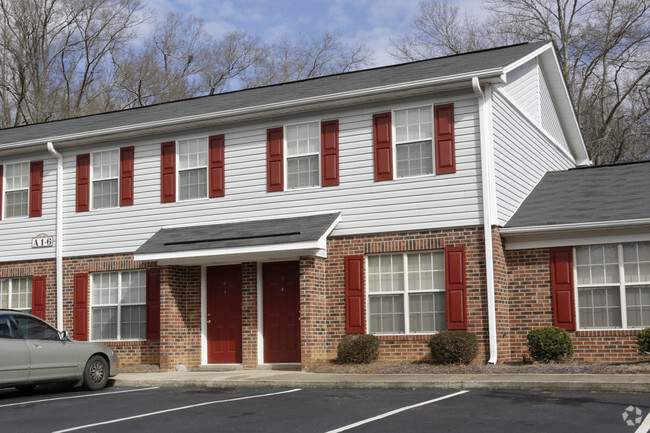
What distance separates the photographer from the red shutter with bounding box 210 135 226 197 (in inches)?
732

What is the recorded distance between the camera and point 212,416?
10141mm

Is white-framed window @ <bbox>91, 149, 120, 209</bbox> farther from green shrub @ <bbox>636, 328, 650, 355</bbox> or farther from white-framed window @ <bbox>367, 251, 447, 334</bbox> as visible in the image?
green shrub @ <bbox>636, 328, 650, 355</bbox>

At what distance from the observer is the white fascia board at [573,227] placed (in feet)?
50.0

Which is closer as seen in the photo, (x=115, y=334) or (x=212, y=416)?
(x=212, y=416)

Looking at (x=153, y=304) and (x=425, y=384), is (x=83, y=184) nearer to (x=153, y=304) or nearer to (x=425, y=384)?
(x=153, y=304)

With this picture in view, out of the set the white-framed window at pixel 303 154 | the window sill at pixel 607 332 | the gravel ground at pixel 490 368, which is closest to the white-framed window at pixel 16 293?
the white-framed window at pixel 303 154

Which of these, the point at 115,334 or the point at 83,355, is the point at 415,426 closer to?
the point at 83,355

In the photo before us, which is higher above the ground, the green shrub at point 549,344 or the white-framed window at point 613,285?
the white-framed window at point 613,285

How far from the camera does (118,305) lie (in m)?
19.6

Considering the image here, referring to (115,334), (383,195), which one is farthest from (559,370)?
(115,334)

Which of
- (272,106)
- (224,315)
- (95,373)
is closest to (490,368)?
(224,315)

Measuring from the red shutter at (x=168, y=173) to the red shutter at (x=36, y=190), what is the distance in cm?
370

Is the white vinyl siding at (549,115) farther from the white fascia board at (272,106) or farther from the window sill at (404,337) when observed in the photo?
the window sill at (404,337)

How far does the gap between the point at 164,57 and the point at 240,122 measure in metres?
27.5
